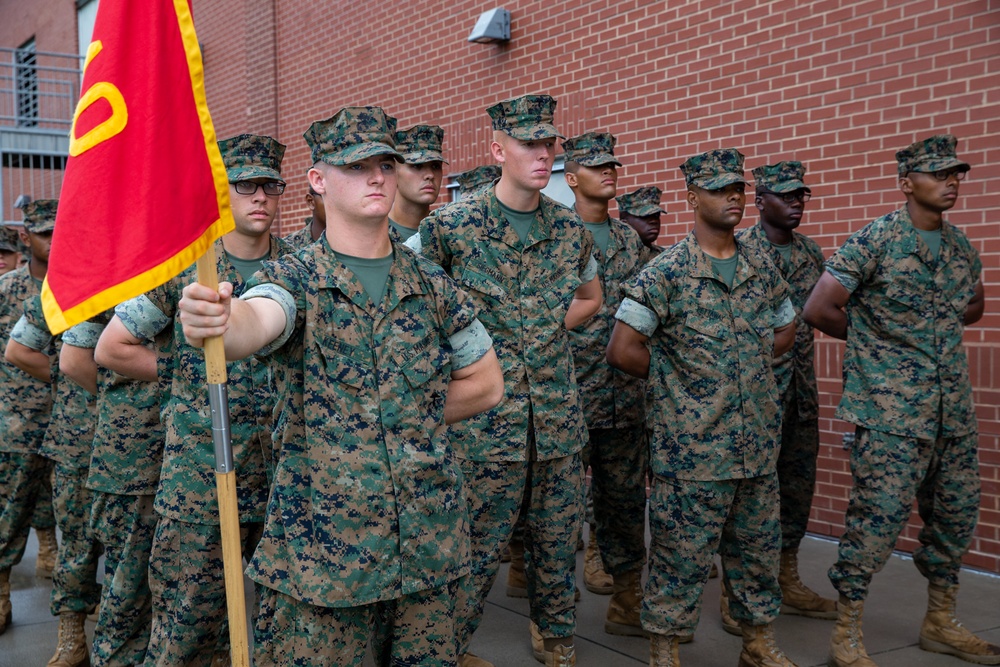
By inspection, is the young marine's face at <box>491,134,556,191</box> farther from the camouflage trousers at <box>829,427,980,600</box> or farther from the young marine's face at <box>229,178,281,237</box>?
the camouflage trousers at <box>829,427,980,600</box>

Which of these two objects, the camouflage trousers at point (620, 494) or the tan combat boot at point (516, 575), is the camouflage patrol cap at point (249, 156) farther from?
the tan combat boot at point (516, 575)

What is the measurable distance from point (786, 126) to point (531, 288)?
310 centimetres

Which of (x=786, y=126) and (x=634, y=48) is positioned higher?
(x=634, y=48)

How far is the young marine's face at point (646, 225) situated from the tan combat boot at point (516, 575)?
84.3 inches

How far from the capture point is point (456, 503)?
2.98 metres

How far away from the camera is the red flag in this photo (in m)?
2.54

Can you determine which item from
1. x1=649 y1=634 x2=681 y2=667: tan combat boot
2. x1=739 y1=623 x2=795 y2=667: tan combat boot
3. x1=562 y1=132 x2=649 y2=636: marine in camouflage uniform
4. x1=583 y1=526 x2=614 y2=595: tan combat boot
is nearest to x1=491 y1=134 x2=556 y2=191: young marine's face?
x1=562 y1=132 x2=649 y2=636: marine in camouflage uniform

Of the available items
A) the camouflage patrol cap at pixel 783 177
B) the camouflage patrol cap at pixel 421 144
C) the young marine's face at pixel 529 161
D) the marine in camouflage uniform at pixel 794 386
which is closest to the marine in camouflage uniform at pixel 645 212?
the marine in camouflage uniform at pixel 794 386

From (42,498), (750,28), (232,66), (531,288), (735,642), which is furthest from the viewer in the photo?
(232,66)

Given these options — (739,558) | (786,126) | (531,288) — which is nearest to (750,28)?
(786,126)

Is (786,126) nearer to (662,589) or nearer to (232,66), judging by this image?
(662,589)

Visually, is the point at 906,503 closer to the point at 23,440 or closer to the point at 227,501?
the point at 227,501

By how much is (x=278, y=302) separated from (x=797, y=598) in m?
3.70

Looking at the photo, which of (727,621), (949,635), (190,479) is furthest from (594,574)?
(190,479)
